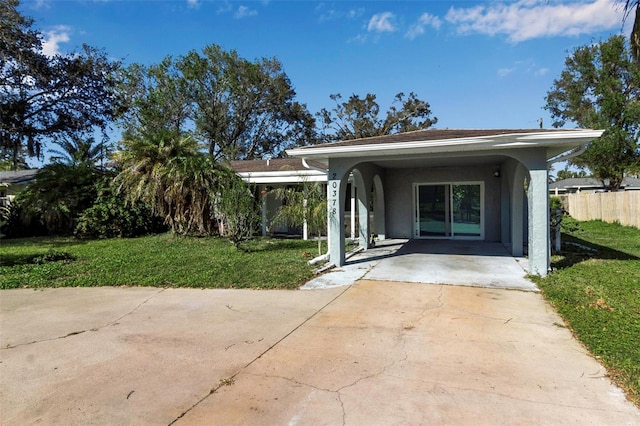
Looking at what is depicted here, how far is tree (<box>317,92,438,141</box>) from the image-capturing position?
3294 centimetres

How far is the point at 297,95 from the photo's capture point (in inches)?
1259

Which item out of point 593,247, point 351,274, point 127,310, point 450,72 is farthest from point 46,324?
point 450,72

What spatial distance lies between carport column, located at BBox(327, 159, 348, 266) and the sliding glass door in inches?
229

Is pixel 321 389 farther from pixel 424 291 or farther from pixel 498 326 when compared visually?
pixel 424 291

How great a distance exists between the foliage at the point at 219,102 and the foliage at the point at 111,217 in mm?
9687

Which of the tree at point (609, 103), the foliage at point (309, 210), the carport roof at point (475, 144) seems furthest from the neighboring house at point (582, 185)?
the foliage at point (309, 210)

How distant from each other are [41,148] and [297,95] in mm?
18899

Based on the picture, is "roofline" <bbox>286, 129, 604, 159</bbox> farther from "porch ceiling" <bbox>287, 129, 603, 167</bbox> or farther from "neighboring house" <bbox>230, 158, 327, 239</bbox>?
"neighboring house" <bbox>230, 158, 327, 239</bbox>

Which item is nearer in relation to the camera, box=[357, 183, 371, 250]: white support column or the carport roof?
the carport roof

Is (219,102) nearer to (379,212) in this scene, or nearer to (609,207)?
(379,212)

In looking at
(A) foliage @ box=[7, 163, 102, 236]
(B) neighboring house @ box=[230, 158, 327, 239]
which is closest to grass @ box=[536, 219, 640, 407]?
(B) neighboring house @ box=[230, 158, 327, 239]

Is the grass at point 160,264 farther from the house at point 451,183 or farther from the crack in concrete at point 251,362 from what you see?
the house at point 451,183

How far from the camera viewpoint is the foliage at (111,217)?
1457 cm

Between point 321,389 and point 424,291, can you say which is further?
point 424,291
